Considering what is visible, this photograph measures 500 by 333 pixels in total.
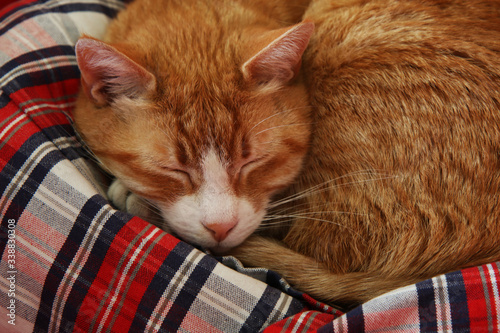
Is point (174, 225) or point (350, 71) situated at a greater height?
point (350, 71)

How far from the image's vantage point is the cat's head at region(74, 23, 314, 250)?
1.45m

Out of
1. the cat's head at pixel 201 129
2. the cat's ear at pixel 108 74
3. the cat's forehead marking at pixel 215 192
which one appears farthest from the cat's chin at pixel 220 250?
the cat's ear at pixel 108 74

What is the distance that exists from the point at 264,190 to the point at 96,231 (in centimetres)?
58

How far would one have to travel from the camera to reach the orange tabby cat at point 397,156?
1457mm

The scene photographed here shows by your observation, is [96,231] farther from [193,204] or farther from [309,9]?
[309,9]

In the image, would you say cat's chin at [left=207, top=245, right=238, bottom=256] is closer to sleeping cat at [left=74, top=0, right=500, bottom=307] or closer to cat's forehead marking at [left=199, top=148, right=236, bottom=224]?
sleeping cat at [left=74, top=0, right=500, bottom=307]

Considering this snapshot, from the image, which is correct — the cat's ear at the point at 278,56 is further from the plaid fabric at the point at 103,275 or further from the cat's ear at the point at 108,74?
the plaid fabric at the point at 103,275

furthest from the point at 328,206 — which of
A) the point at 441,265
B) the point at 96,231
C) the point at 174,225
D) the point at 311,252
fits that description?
the point at 96,231

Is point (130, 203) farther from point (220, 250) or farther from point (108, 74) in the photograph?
point (108, 74)

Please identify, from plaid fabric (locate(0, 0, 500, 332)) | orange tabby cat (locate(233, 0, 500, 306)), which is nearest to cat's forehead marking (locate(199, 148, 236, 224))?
plaid fabric (locate(0, 0, 500, 332))

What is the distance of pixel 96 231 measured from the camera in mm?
1438

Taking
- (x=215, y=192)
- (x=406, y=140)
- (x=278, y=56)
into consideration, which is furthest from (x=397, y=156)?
(x=215, y=192)

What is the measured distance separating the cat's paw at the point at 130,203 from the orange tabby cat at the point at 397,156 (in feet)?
1.17

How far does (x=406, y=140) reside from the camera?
1.53m
